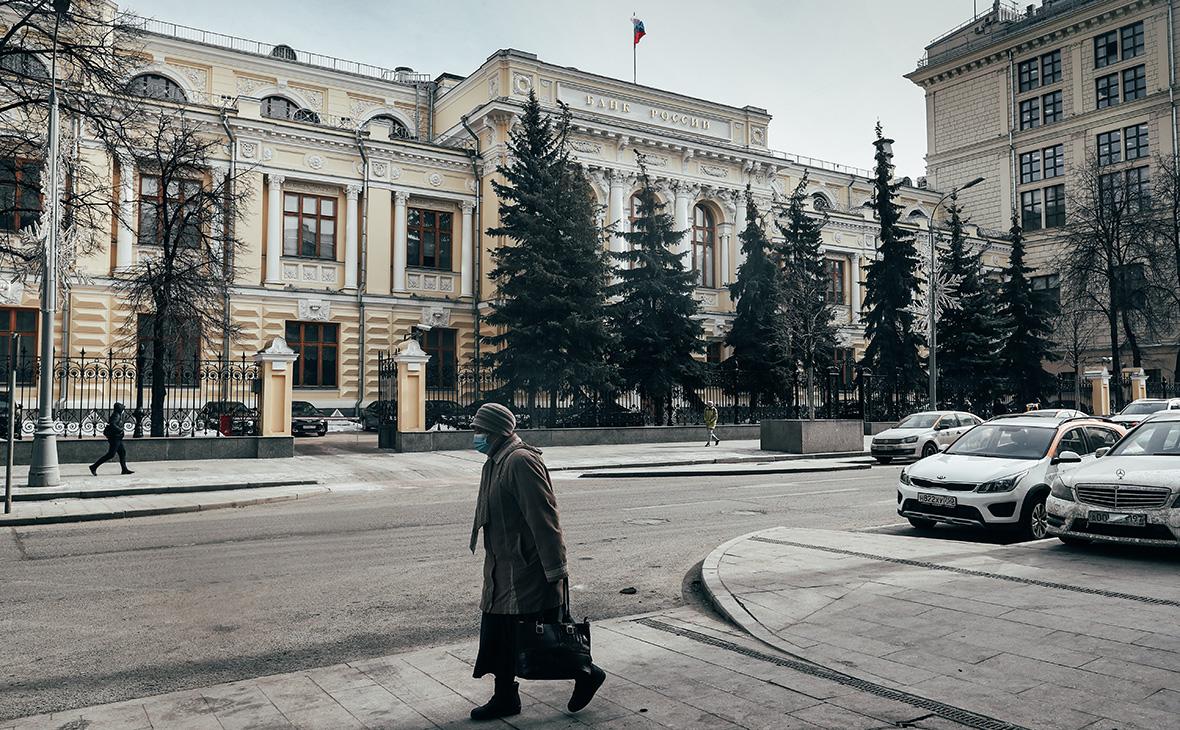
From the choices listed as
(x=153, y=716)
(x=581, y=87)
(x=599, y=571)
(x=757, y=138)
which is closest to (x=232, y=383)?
(x=599, y=571)

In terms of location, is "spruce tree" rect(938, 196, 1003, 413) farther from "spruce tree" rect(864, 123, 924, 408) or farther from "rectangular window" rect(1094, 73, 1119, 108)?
"rectangular window" rect(1094, 73, 1119, 108)

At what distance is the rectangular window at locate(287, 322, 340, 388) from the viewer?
38000 mm

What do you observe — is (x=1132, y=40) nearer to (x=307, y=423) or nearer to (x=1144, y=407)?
(x=1144, y=407)

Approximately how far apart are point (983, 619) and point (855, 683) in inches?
68.9

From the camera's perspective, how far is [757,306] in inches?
1617

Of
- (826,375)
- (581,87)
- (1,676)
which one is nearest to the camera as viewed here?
(1,676)

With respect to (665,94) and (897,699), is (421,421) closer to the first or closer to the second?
(897,699)

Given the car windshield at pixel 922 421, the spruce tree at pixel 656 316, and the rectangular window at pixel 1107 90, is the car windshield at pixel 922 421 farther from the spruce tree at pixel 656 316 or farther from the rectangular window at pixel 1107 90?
the rectangular window at pixel 1107 90

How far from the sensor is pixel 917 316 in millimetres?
40094

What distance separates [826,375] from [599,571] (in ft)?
84.5

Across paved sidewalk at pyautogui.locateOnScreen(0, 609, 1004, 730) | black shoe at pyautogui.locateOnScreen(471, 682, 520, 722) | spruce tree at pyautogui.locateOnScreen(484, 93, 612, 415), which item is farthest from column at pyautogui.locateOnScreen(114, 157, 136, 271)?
black shoe at pyautogui.locateOnScreen(471, 682, 520, 722)

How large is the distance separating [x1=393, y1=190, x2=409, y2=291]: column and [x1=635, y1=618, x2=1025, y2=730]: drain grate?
36411mm

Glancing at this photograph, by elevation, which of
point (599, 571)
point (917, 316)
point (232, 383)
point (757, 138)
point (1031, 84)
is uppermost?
point (1031, 84)

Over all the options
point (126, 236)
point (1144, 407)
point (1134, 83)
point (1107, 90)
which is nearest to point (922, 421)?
point (1144, 407)
